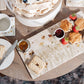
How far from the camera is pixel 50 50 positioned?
125 centimetres

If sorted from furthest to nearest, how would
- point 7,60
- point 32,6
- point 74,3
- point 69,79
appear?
point 69,79, point 74,3, point 7,60, point 32,6

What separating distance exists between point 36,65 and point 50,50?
0.16m

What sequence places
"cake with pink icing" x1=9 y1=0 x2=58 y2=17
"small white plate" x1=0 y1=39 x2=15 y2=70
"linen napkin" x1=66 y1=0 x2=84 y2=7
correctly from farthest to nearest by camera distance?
1. "linen napkin" x1=66 y1=0 x2=84 y2=7
2. "small white plate" x1=0 y1=39 x2=15 y2=70
3. "cake with pink icing" x1=9 y1=0 x2=58 y2=17

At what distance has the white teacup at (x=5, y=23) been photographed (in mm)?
1226

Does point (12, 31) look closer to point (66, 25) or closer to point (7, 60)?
point (7, 60)

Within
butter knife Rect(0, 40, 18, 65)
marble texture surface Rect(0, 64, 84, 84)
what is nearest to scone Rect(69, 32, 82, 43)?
butter knife Rect(0, 40, 18, 65)

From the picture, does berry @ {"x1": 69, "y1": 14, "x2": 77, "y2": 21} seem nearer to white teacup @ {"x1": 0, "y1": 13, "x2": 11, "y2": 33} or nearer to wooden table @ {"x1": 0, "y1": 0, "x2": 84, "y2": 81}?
wooden table @ {"x1": 0, "y1": 0, "x2": 84, "y2": 81}

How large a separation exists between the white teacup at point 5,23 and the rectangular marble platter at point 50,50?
19cm

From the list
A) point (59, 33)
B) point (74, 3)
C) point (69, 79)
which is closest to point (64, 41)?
point (59, 33)

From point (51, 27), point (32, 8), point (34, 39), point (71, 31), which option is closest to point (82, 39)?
point (71, 31)

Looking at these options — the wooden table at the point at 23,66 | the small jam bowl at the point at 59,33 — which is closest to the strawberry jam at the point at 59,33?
the small jam bowl at the point at 59,33

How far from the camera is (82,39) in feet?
4.15

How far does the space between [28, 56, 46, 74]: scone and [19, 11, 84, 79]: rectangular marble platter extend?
1.2 inches

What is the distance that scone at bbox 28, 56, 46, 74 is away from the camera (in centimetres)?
120
